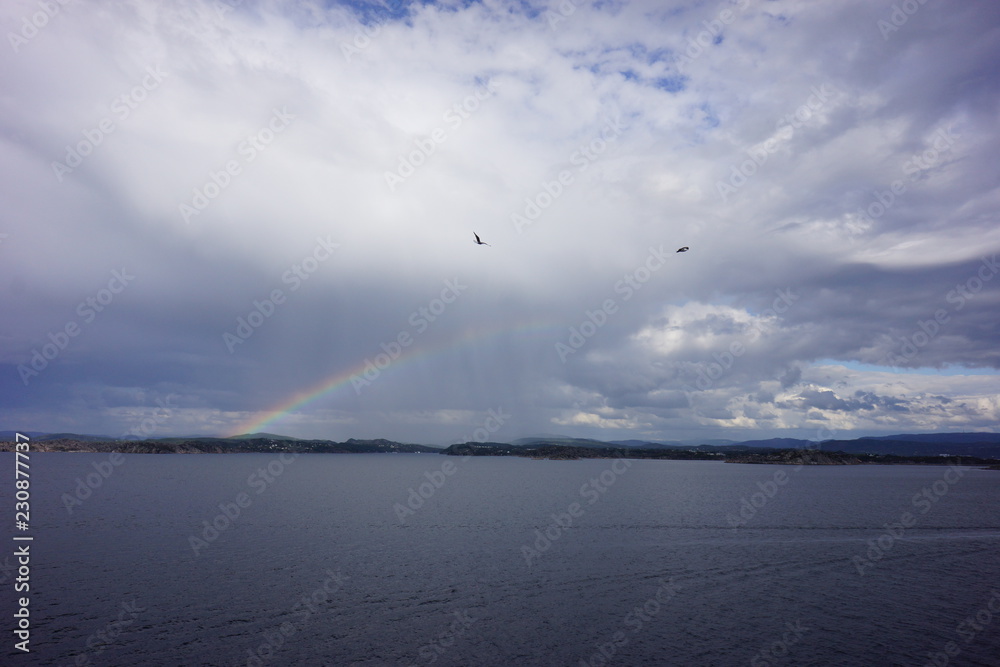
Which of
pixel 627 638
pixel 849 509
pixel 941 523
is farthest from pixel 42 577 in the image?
pixel 849 509

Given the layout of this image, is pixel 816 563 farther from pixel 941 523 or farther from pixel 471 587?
pixel 941 523

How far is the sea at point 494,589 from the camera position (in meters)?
33.9

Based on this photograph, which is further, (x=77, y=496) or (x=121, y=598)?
(x=77, y=496)

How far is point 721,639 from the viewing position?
3600 cm

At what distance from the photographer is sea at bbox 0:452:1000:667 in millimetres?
33875

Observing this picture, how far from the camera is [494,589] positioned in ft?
152

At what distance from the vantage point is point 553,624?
38625 millimetres

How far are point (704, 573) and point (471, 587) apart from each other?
23.9 meters

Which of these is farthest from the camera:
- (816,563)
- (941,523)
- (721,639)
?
(941,523)

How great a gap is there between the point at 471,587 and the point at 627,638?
15.5 metres

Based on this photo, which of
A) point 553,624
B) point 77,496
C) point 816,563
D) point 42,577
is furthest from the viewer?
point 77,496

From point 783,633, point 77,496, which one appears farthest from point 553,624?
point 77,496

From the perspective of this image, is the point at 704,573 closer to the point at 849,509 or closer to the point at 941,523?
the point at 941,523

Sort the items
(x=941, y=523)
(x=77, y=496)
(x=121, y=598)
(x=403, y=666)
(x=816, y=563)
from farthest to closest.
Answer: (x=77, y=496)
(x=941, y=523)
(x=816, y=563)
(x=121, y=598)
(x=403, y=666)
